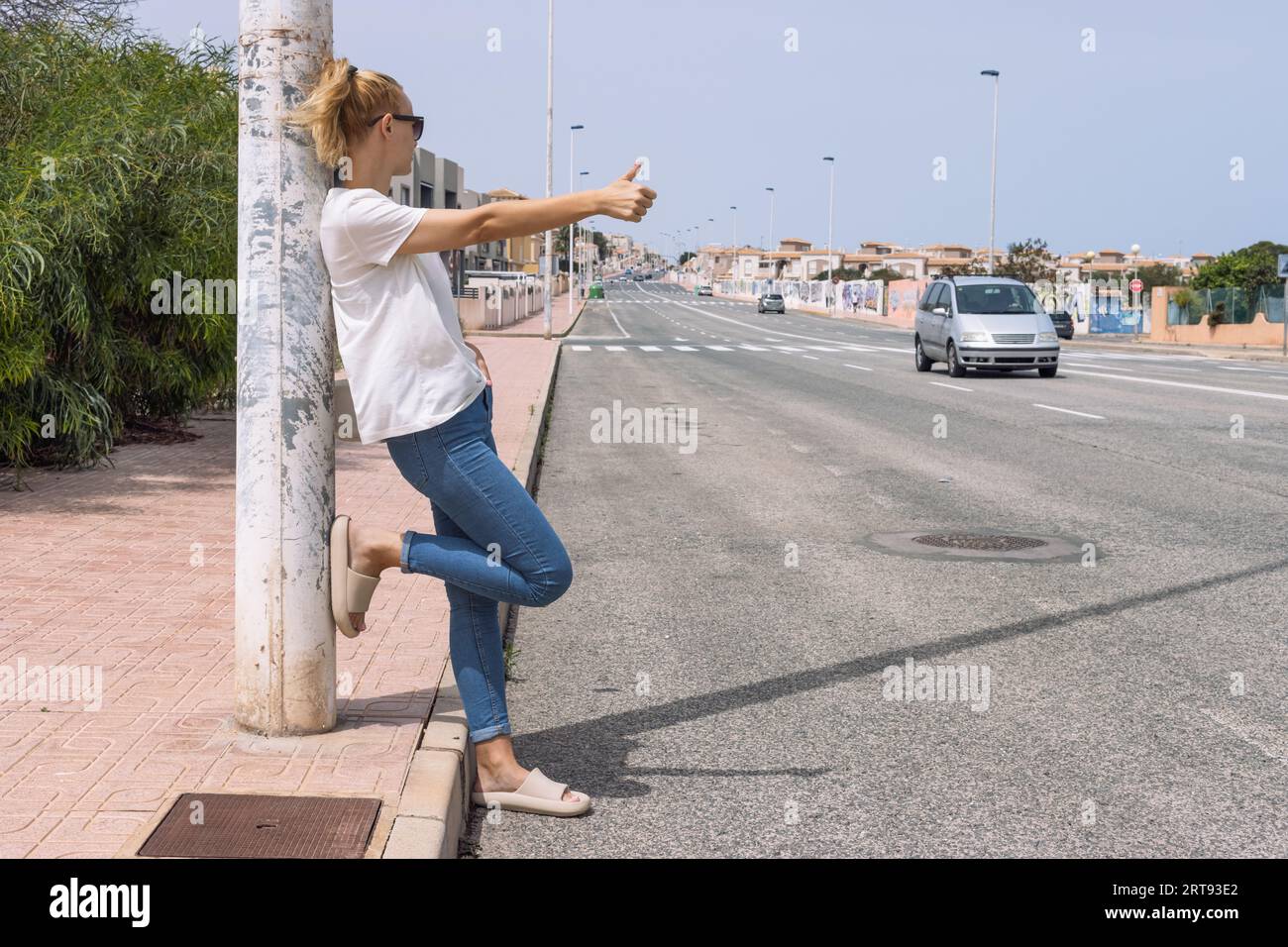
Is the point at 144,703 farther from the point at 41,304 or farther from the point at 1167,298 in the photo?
the point at 1167,298

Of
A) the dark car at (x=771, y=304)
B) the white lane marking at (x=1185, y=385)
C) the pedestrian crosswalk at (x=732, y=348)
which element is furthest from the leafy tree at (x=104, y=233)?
the dark car at (x=771, y=304)

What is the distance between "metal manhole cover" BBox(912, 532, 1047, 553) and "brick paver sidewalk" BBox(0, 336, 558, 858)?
3158 millimetres

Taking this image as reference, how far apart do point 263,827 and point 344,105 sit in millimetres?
1990

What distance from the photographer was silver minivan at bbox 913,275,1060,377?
2617 cm

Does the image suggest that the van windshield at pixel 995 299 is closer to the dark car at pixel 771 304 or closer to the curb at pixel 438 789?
the curb at pixel 438 789

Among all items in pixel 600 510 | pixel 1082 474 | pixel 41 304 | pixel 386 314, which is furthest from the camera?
pixel 1082 474

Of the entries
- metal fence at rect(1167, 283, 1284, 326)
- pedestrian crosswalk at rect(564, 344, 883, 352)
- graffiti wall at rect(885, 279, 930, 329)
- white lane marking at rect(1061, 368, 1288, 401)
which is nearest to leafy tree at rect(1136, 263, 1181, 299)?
graffiti wall at rect(885, 279, 930, 329)

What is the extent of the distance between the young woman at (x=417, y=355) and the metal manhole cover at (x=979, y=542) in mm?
5206

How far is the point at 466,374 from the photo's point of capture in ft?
13.6

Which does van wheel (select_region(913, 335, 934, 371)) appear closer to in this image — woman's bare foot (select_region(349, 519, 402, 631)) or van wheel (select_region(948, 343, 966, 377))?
van wheel (select_region(948, 343, 966, 377))

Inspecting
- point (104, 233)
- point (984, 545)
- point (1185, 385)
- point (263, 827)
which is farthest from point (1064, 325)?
point (263, 827)
